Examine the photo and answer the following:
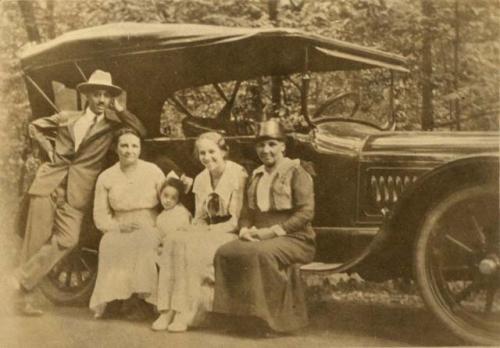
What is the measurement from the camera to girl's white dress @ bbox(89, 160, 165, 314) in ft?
9.98

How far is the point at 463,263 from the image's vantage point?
2861mm

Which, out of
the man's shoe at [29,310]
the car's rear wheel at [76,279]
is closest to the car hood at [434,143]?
the car's rear wheel at [76,279]

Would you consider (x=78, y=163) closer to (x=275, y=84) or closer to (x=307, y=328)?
(x=275, y=84)

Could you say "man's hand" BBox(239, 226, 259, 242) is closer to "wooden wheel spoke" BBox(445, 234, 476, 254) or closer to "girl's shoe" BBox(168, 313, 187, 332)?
"girl's shoe" BBox(168, 313, 187, 332)

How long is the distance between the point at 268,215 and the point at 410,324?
807mm

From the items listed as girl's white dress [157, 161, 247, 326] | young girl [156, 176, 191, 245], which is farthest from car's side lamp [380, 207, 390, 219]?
young girl [156, 176, 191, 245]

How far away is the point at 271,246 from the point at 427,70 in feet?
3.67

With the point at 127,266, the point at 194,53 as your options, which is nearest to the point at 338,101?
the point at 194,53

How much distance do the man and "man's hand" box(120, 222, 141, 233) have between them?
22 centimetres

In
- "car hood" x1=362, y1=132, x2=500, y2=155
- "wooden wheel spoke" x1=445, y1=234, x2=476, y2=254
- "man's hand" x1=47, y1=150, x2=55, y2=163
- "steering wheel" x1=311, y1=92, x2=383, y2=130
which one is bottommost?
"wooden wheel spoke" x1=445, y1=234, x2=476, y2=254

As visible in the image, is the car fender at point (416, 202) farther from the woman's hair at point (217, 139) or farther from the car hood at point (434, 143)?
the woman's hair at point (217, 139)

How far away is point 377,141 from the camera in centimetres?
306

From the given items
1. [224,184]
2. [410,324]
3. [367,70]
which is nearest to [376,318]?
[410,324]

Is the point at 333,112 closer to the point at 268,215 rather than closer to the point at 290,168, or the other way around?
the point at 290,168
